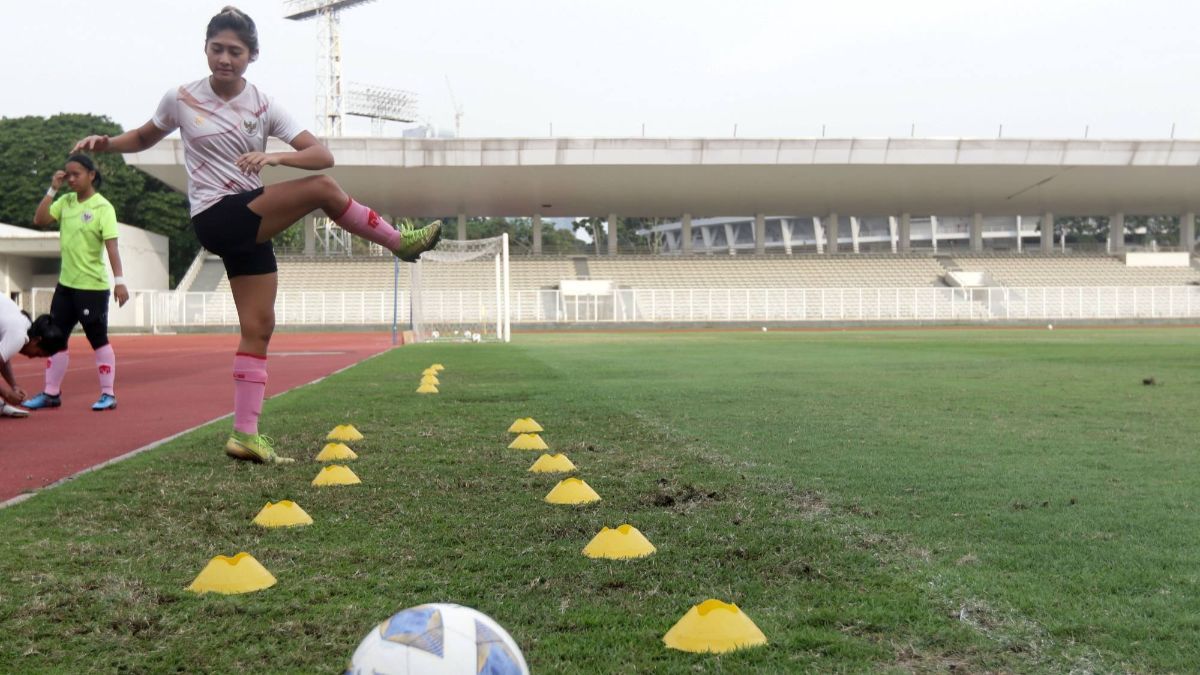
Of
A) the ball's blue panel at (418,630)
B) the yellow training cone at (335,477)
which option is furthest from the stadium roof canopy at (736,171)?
the ball's blue panel at (418,630)

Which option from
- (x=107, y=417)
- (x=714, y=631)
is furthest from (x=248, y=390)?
(x=714, y=631)

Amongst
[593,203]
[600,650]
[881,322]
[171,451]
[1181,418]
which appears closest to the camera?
[600,650]

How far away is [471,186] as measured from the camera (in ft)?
147

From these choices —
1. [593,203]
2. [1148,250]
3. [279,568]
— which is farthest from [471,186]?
[279,568]

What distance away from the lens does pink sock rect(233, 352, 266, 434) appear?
518 cm

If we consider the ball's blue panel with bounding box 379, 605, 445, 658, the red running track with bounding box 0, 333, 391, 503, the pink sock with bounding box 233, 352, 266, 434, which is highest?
the pink sock with bounding box 233, 352, 266, 434

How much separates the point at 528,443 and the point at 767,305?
1466 inches

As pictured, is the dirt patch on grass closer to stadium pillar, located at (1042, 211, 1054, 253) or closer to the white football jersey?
the white football jersey

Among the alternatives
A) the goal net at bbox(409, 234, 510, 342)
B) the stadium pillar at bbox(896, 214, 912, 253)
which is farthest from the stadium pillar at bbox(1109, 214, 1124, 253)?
the goal net at bbox(409, 234, 510, 342)

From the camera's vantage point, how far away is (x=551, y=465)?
4902 millimetres

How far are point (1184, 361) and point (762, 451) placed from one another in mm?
11424

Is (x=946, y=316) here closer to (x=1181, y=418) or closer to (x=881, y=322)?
(x=881, y=322)

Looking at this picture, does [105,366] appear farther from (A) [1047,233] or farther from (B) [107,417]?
(A) [1047,233]

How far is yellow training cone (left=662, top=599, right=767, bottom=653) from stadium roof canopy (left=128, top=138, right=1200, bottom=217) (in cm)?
3916
